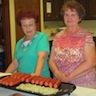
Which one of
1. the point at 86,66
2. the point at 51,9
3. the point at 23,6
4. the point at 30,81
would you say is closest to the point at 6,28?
the point at 23,6

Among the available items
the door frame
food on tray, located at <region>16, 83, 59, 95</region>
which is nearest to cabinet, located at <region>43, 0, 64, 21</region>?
the door frame

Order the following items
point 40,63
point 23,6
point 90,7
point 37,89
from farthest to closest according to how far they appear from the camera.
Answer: point 90,7 < point 23,6 < point 40,63 < point 37,89

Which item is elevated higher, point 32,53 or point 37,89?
point 32,53

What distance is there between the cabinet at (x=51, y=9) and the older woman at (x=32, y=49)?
93.6 inches

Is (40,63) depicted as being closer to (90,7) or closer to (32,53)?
(32,53)

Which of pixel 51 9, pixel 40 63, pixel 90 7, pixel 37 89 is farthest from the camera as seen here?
pixel 90 7

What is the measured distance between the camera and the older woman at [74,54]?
6.33 feet

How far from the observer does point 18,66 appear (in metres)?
2.15

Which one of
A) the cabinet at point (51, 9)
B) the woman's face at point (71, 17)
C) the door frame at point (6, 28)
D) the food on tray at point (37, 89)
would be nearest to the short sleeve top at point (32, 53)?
the woman's face at point (71, 17)

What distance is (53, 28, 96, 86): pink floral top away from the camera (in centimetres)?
194

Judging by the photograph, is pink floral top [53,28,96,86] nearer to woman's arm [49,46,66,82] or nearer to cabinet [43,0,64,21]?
woman's arm [49,46,66,82]

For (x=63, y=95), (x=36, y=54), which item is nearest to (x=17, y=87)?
(x=63, y=95)

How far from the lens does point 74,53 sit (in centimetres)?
194

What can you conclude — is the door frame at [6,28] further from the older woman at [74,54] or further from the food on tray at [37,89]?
the food on tray at [37,89]
